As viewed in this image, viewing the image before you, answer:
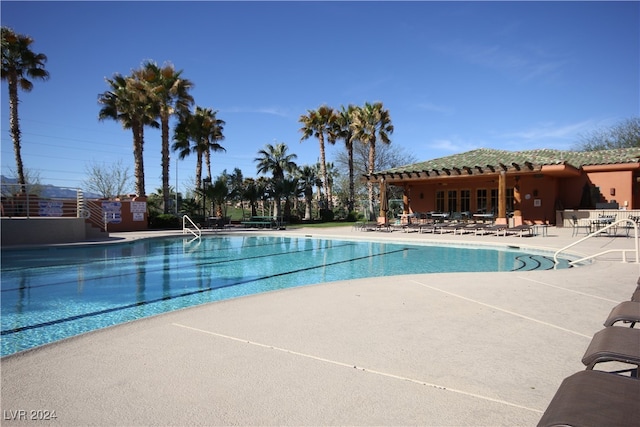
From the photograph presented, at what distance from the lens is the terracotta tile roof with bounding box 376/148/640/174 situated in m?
20.2

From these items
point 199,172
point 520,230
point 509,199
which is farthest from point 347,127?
point 520,230

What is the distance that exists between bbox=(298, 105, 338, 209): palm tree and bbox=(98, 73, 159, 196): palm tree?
1254 cm

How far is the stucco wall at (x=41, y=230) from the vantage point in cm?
1582

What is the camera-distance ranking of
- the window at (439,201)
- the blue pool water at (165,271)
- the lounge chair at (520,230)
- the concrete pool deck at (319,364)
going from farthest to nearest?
the window at (439,201), the lounge chair at (520,230), the blue pool water at (165,271), the concrete pool deck at (319,364)

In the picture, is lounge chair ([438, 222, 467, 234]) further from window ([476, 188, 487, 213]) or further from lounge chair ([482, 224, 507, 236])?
window ([476, 188, 487, 213])

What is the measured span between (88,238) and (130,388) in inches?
727

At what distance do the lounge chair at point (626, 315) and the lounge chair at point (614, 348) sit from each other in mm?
316

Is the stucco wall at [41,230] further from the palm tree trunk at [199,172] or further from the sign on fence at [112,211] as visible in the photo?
the palm tree trunk at [199,172]

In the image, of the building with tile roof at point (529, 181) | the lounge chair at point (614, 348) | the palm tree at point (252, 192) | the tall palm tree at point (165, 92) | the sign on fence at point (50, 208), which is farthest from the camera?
the palm tree at point (252, 192)

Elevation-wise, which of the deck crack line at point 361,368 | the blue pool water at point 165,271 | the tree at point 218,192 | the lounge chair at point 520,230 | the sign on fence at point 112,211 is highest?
the tree at point 218,192

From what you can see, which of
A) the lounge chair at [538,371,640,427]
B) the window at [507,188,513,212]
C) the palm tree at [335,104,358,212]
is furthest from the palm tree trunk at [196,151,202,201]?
the lounge chair at [538,371,640,427]

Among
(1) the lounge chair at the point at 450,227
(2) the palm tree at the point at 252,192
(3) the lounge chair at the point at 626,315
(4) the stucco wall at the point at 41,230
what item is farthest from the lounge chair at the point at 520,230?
(4) the stucco wall at the point at 41,230

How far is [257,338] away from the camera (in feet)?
12.4

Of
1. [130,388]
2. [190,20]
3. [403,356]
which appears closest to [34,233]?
[190,20]
